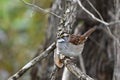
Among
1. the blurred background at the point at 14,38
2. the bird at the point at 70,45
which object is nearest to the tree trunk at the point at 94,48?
the blurred background at the point at 14,38

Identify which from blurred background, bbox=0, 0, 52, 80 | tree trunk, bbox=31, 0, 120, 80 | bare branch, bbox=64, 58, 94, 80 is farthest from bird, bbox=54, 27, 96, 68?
blurred background, bbox=0, 0, 52, 80

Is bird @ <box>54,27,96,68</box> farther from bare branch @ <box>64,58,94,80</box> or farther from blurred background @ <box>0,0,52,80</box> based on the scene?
blurred background @ <box>0,0,52,80</box>

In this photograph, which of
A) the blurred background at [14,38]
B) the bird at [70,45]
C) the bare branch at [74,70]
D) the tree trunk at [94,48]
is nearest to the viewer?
the bare branch at [74,70]

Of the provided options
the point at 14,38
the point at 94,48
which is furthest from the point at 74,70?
the point at 14,38

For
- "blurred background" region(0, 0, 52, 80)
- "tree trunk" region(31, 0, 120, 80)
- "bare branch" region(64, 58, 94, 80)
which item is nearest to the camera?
"bare branch" region(64, 58, 94, 80)

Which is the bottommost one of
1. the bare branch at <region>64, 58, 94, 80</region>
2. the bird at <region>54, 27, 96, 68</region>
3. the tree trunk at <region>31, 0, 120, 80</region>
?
the tree trunk at <region>31, 0, 120, 80</region>

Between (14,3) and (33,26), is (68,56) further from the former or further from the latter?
(14,3)

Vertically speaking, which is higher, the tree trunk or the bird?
the bird

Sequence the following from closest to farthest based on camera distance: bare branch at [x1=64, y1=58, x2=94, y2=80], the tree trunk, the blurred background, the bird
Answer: bare branch at [x1=64, y1=58, x2=94, y2=80], the bird, the tree trunk, the blurred background

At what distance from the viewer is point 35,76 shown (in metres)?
2.20

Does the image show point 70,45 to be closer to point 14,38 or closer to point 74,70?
point 74,70

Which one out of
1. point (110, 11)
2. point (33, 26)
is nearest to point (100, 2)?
point (110, 11)

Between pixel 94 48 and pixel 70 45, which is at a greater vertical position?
pixel 70 45

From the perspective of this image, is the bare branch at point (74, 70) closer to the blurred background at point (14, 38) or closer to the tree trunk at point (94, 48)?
the tree trunk at point (94, 48)
